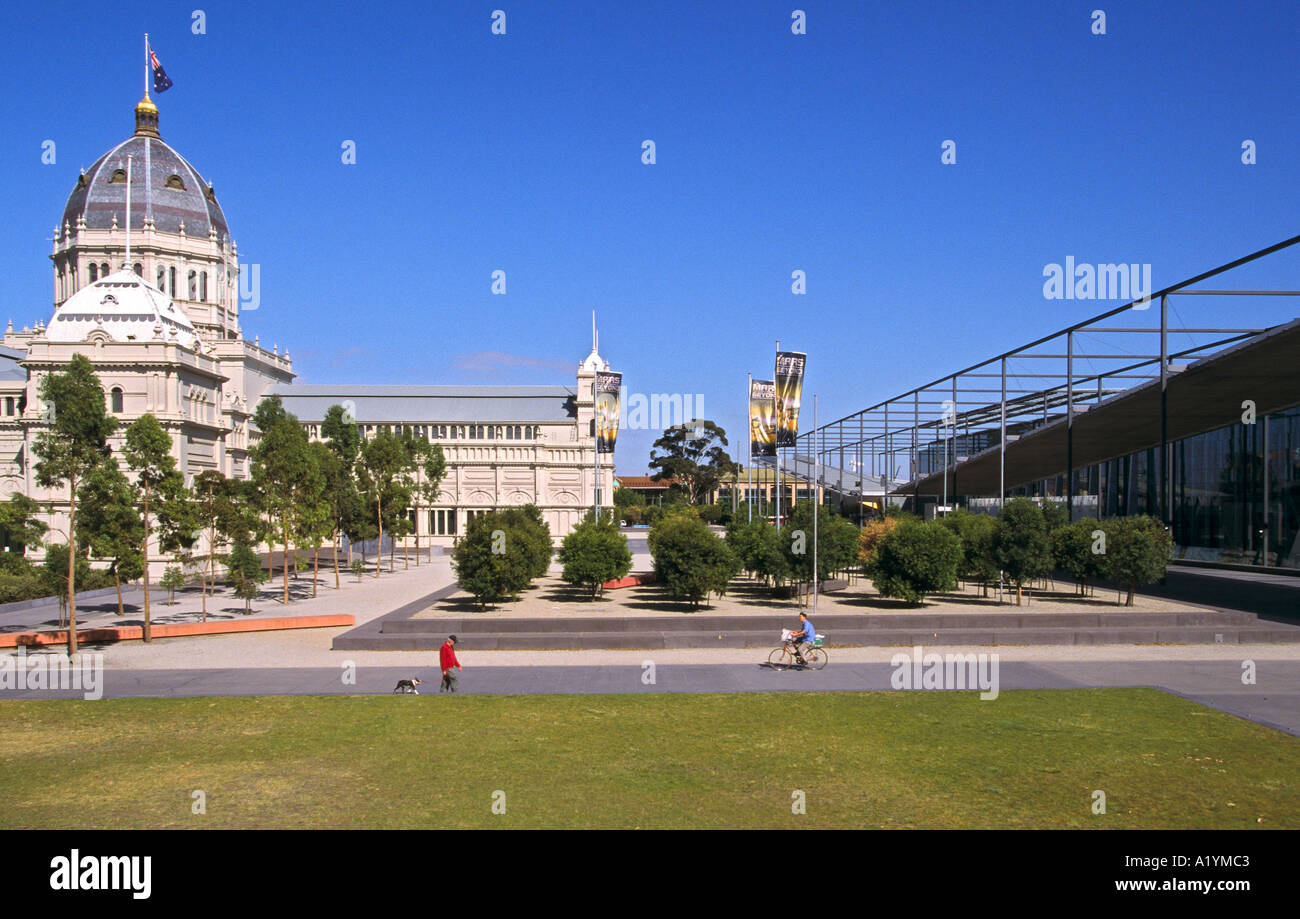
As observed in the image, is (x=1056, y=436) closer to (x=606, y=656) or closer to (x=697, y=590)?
(x=697, y=590)

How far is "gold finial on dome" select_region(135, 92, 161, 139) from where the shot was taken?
80.9m

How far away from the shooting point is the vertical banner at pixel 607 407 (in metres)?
44.6

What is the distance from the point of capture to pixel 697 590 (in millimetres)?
29875

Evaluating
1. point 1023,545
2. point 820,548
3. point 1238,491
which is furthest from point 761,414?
point 1238,491

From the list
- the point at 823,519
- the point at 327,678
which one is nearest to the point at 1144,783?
the point at 327,678

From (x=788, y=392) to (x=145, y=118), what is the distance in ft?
243

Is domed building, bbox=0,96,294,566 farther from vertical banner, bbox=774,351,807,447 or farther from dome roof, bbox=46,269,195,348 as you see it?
vertical banner, bbox=774,351,807,447

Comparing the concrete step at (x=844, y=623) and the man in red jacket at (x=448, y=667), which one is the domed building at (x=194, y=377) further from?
the man in red jacket at (x=448, y=667)

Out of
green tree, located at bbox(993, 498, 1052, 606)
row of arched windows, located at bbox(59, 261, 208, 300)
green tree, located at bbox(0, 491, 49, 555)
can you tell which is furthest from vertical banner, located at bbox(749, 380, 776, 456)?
row of arched windows, located at bbox(59, 261, 208, 300)

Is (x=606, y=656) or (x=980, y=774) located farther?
(x=606, y=656)

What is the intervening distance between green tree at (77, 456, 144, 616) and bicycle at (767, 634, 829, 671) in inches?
691

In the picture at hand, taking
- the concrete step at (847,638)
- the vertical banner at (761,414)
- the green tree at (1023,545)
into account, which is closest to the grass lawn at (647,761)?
the concrete step at (847,638)

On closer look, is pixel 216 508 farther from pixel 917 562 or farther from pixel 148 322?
pixel 148 322
